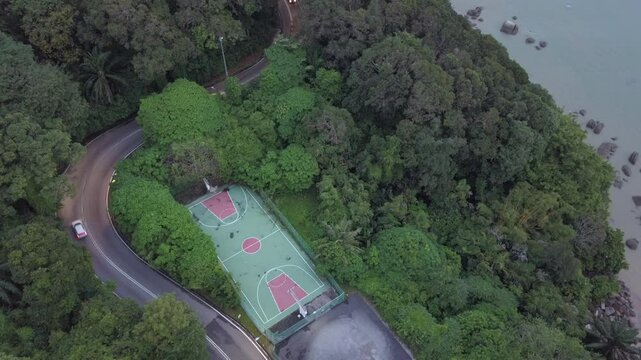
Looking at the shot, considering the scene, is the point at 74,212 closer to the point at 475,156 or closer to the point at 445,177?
the point at 445,177

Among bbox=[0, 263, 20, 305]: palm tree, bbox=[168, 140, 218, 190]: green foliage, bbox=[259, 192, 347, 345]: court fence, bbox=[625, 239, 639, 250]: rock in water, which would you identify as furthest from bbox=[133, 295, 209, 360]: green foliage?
bbox=[625, 239, 639, 250]: rock in water

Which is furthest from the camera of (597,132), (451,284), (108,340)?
(597,132)

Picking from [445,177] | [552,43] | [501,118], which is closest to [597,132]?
[552,43]

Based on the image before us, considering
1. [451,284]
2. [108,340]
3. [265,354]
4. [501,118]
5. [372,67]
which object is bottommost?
[265,354]

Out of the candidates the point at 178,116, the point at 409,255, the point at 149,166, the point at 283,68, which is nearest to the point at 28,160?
the point at 149,166

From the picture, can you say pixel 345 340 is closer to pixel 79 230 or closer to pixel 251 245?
pixel 251 245

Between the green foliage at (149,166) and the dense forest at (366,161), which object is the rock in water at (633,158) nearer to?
the dense forest at (366,161)

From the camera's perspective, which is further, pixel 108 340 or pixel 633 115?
pixel 633 115
